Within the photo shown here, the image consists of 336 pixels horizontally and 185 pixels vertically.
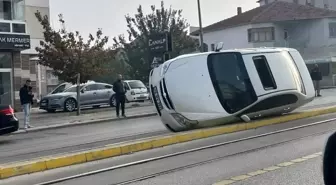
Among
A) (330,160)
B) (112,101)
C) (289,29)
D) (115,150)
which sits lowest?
(115,150)

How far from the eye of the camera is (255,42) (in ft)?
189

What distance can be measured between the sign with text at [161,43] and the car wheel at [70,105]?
22.7 feet

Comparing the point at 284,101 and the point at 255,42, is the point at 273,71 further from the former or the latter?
the point at 255,42

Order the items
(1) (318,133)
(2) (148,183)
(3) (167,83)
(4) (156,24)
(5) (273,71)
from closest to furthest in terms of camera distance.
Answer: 1. (2) (148,183)
2. (1) (318,133)
3. (3) (167,83)
4. (5) (273,71)
5. (4) (156,24)

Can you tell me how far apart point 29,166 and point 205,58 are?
6446 millimetres

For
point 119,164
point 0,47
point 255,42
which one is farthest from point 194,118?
point 255,42

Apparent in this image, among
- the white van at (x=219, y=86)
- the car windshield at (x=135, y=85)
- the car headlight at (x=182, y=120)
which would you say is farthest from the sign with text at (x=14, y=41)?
the car headlight at (x=182, y=120)

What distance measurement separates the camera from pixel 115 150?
10.4 meters

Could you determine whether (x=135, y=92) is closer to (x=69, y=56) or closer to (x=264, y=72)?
(x=69, y=56)

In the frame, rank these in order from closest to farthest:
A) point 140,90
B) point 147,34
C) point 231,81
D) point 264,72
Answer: point 231,81 < point 264,72 < point 140,90 < point 147,34

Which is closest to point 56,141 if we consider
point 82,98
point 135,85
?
point 82,98

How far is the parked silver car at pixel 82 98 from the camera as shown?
2839cm

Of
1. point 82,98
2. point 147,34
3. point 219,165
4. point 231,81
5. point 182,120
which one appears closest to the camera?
point 219,165

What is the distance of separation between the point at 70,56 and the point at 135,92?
7565 millimetres
